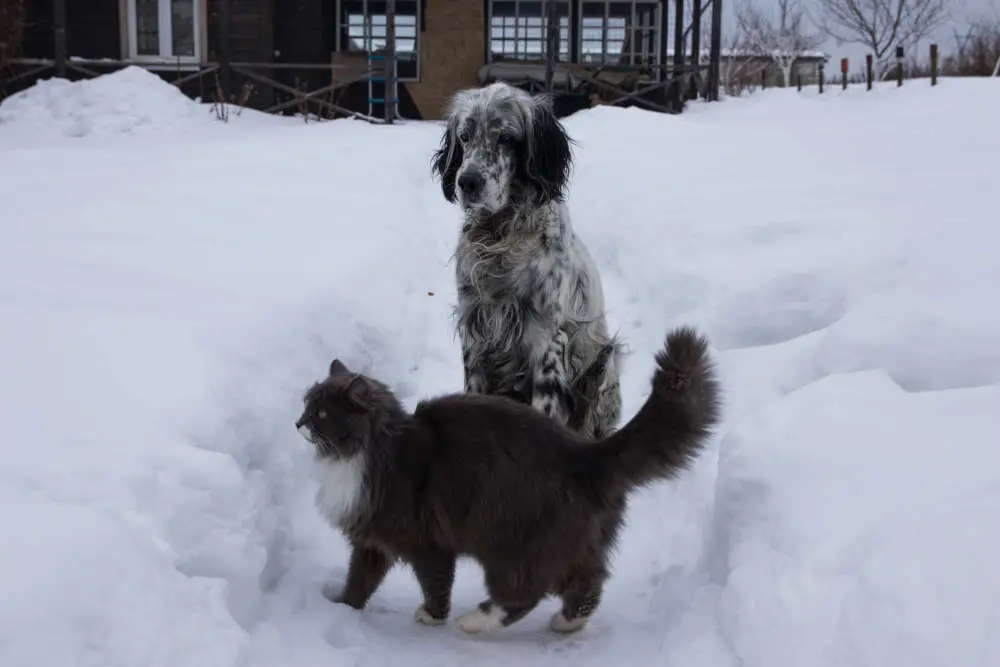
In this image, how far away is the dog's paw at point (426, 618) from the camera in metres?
3.52

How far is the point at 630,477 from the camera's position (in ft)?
10.5

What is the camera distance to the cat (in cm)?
328

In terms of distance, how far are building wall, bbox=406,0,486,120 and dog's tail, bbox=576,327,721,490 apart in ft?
72.4

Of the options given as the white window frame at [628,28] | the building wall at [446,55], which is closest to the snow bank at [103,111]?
the building wall at [446,55]

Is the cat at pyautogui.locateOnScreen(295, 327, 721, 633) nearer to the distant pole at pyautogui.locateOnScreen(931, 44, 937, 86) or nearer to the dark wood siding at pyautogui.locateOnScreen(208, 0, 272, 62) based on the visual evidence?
the dark wood siding at pyautogui.locateOnScreen(208, 0, 272, 62)

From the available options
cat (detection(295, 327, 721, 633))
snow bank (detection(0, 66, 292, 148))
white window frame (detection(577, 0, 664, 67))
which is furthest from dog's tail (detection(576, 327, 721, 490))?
white window frame (detection(577, 0, 664, 67))

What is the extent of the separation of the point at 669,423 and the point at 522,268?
1.92 m

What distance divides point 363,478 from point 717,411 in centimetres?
118

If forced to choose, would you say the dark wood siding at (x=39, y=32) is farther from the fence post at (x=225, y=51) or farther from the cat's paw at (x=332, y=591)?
the cat's paw at (x=332, y=591)

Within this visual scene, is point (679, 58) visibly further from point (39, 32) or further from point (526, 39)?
point (39, 32)

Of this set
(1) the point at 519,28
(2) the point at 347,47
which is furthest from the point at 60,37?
(1) the point at 519,28

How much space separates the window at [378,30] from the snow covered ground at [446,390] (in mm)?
17385

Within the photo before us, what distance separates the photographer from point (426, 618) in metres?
3.53

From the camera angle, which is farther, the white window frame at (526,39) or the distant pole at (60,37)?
the white window frame at (526,39)
